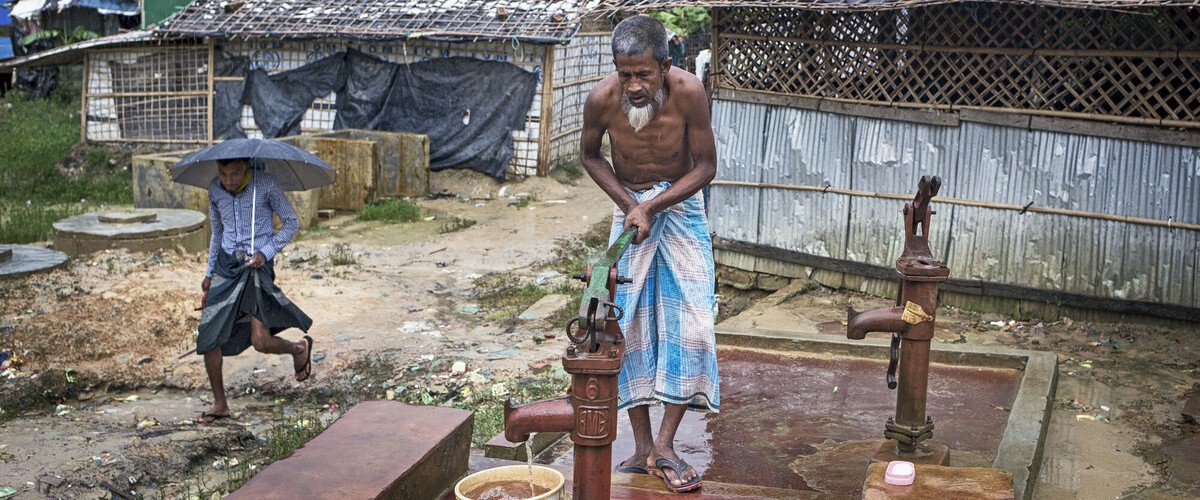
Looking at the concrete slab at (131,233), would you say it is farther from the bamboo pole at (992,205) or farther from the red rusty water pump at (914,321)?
the red rusty water pump at (914,321)

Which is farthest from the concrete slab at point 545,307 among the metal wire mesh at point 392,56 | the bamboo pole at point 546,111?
the metal wire mesh at point 392,56

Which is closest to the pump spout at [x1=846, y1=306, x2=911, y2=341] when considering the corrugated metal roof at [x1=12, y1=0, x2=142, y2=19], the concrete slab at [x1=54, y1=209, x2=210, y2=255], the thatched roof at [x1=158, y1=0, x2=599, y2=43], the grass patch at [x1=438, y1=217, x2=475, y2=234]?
the concrete slab at [x1=54, y1=209, x2=210, y2=255]

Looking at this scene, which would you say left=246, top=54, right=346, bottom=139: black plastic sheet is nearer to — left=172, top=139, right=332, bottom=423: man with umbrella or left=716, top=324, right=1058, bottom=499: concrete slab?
left=172, top=139, right=332, bottom=423: man with umbrella

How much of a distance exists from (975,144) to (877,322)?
4.46 m

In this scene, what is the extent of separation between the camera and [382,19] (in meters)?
15.9

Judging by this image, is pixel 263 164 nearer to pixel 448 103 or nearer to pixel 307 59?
pixel 448 103

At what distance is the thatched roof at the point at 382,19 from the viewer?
15180 mm

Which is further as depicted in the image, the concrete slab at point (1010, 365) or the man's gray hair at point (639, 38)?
the concrete slab at point (1010, 365)

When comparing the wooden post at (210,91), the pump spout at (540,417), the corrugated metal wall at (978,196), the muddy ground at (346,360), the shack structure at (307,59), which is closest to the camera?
the pump spout at (540,417)

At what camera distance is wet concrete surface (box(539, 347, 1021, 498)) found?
4.46 m

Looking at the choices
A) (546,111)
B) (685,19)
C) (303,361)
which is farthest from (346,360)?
(685,19)

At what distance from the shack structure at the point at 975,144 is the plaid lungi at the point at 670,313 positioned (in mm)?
3893

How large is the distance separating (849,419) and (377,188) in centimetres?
1078

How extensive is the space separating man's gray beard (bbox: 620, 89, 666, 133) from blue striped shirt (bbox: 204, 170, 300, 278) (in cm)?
308
